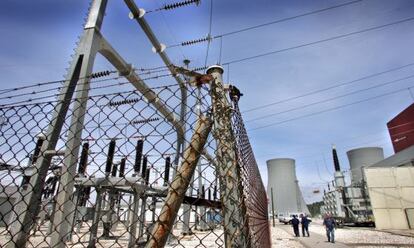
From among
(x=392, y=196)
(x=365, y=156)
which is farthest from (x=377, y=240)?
(x=365, y=156)

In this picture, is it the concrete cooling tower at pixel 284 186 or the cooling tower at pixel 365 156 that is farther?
the concrete cooling tower at pixel 284 186

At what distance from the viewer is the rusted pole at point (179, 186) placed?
4.17 feet

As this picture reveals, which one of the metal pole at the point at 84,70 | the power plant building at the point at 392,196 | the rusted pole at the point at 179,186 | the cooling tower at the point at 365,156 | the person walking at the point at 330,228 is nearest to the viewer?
the rusted pole at the point at 179,186

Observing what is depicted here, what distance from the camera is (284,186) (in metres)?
41.2

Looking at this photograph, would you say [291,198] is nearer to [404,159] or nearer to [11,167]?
[404,159]

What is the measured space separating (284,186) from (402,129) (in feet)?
58.5

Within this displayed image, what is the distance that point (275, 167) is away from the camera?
43.6 meters

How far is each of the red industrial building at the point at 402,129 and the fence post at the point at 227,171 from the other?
38826mm

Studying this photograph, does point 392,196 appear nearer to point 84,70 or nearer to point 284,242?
point 284,242

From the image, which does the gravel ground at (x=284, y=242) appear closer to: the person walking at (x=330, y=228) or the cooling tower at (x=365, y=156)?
the person walking at (x=330, y=228)

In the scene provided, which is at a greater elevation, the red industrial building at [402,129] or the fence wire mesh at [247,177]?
the red industrial building at [402,129]

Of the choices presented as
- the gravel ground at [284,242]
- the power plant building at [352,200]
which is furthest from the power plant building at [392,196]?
the gravel ground at [284,242]

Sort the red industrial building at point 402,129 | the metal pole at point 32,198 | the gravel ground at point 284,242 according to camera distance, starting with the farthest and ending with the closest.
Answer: the red industrial building at point 402,129
the gravel ground at point 284,242
the metal pole at point 32,198

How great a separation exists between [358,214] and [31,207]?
27.4 meters
